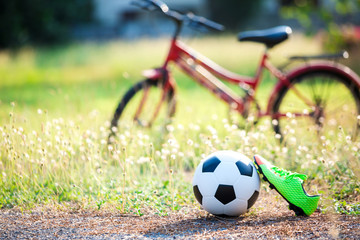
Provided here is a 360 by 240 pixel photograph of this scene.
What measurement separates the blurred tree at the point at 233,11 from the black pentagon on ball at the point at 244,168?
2487cm

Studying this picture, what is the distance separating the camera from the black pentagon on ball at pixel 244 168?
3773 millimetres

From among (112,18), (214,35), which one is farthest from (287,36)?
(112,18)

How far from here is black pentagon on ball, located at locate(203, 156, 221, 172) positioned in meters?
3.79

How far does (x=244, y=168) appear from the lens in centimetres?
379

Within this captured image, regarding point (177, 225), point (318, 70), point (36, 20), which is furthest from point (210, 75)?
point (36, 20)

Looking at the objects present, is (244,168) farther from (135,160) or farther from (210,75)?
(210,75)

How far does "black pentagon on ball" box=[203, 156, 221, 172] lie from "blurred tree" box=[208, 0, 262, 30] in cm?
2485

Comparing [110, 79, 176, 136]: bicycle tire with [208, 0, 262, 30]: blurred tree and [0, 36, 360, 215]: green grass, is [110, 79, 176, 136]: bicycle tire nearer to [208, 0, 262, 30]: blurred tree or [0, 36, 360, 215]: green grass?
[0, 36, 360, 215]: green grass

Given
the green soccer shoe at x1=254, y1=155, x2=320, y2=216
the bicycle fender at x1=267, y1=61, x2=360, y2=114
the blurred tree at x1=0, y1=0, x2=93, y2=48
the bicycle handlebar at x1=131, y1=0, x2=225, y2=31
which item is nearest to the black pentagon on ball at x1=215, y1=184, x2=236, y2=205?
the green soccer shoe at x1=254, y1=155, x2=320, y2=216

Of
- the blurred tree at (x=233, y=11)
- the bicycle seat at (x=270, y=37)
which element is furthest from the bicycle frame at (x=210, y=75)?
the blurred tree at (x=233, y=11)

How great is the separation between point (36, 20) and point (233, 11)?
11076mm

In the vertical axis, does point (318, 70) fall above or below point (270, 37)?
below

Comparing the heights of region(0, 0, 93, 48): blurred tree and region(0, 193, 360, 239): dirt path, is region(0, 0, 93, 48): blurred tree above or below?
below

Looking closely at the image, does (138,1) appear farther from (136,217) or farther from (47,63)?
(47,63)
